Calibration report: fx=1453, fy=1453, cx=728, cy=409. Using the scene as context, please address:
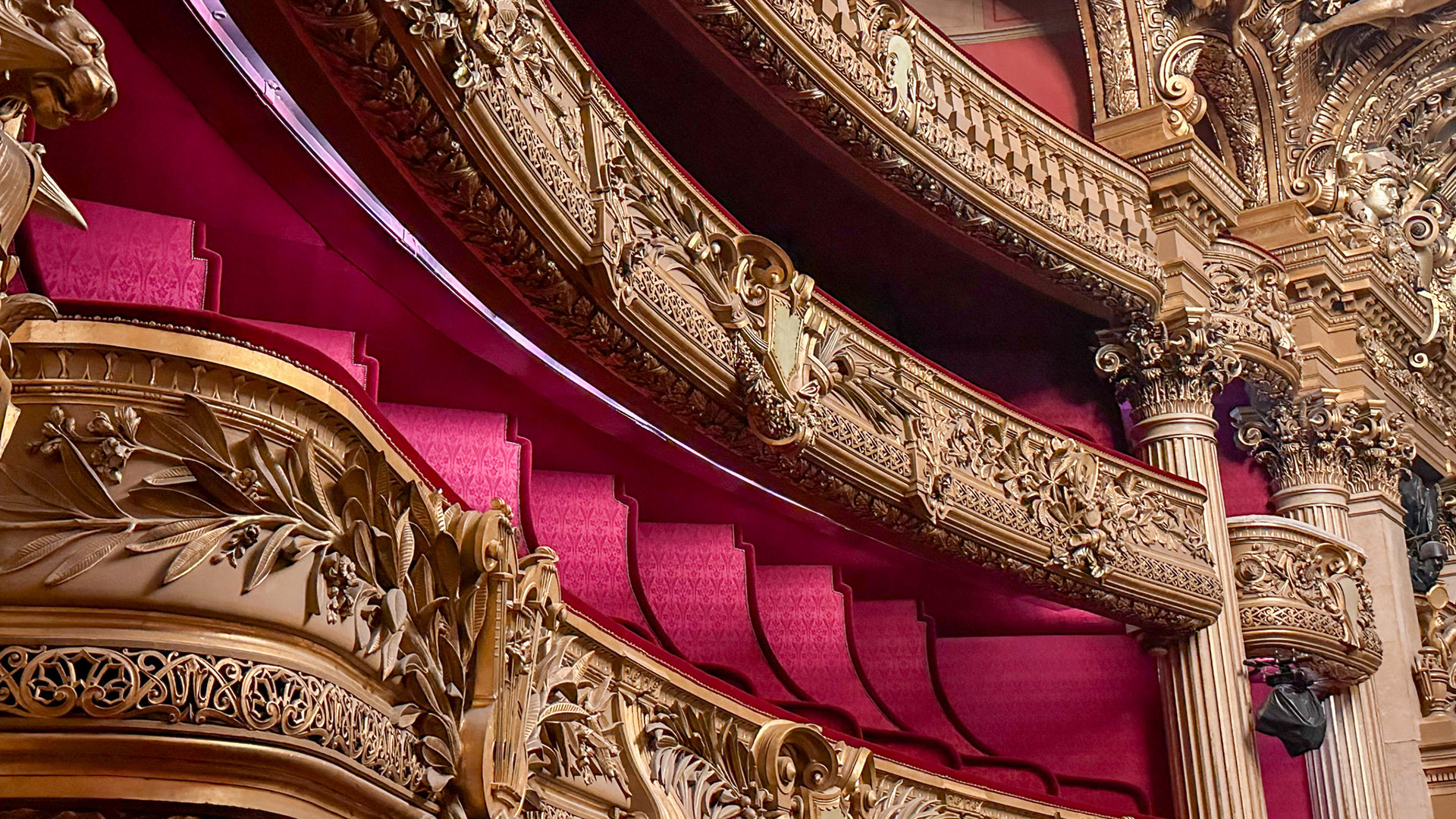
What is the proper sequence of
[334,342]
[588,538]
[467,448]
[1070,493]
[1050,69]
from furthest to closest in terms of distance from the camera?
[1050,69]
[1070,493]
[588,538]
[467,448]
[334,342]

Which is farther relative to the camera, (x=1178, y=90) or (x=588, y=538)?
(x=1178, y=90)

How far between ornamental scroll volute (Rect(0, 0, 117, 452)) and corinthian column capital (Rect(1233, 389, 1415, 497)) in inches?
308

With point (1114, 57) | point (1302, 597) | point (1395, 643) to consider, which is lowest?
point (1302, 597)

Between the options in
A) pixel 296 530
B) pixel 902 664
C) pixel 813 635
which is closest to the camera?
pixel 296 530

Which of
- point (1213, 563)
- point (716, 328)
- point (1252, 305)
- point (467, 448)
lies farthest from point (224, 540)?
point (1252, 305)

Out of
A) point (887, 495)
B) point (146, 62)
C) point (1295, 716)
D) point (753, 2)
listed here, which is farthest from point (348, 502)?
point (1295, 716)

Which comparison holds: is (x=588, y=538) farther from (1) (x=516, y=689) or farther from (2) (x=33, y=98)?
(2) (x=33, y=98)

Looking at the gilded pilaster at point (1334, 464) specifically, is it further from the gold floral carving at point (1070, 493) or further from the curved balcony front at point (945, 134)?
the gold floral carving at point (1070, 493)

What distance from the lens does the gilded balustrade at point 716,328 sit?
3.33 m

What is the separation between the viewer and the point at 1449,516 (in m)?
10.1

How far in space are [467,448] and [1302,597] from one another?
195 inches

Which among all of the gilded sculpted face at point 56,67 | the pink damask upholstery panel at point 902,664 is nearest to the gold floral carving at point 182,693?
the gilded sculpted face at point 56,67

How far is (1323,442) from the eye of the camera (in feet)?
27.8

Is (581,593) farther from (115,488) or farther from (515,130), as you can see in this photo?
(115,488)
